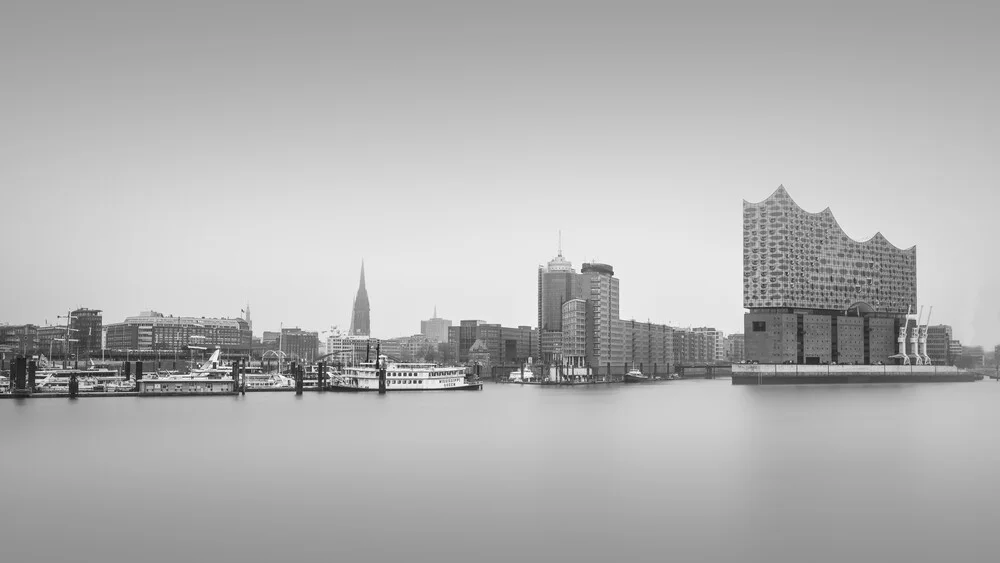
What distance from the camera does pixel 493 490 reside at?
3938cm

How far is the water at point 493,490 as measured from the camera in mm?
29109

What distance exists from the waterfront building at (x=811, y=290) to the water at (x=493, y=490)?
8985cm

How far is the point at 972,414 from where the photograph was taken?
8581 centimetres

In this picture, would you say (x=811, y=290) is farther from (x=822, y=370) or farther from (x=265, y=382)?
(x=265, y=382)

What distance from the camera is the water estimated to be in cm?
2911

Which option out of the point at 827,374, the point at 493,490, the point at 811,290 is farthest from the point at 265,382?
the point at 811,290

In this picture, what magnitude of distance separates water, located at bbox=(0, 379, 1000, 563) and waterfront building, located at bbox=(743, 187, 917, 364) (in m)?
89.8

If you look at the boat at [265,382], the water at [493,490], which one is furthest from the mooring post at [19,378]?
the boat at [265,382]

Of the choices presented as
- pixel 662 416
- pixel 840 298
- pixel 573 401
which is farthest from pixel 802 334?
pixel 662 416

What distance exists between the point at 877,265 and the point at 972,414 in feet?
346

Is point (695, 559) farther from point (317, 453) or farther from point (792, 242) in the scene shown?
point (792, 242)

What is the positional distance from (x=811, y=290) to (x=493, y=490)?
5695 inches

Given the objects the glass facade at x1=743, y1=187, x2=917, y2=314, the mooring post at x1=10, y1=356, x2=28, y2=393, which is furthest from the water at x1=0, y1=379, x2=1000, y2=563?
the glass facade at x1=743, y1=187, x2=917, y2=314

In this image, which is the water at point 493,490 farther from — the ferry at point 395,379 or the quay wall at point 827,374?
the quay wall at point 827,374
